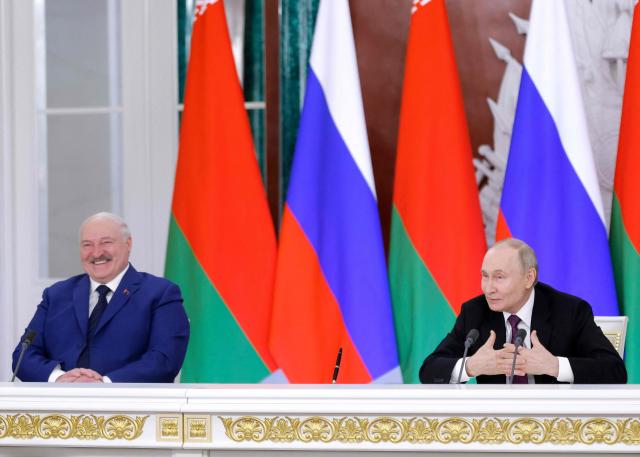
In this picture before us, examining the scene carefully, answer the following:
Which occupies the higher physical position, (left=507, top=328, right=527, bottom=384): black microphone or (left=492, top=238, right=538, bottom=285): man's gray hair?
(left=492, top=238, right=538, bottom=285): man's gray hair

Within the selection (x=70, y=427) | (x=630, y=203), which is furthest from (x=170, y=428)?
(x=630, y=203)

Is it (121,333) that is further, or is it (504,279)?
(121,333)

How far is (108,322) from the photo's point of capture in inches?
136

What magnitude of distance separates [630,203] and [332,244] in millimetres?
1310

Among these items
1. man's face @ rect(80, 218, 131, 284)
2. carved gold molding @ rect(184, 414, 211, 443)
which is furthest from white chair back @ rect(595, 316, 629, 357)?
man's face @ rect(80, 218, 131, 284)

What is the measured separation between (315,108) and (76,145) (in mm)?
1530

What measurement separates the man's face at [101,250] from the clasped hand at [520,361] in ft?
4.72

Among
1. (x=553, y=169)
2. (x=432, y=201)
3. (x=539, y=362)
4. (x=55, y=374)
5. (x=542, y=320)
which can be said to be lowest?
(x=55, y=374)

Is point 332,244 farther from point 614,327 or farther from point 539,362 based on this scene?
point 539,362

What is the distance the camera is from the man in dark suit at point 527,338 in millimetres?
2910

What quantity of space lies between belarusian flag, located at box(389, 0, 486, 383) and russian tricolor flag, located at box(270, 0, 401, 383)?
0.12m

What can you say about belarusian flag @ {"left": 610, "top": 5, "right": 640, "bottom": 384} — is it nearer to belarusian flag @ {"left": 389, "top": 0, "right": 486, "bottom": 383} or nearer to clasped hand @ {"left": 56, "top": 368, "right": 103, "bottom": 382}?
belarusian flag @ {"left": 389, "top": 0, "right": 486, "bottom": 383}

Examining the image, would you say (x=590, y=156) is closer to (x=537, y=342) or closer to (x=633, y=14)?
(x=633, y=14)

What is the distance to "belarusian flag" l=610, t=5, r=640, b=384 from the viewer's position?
3.95m
